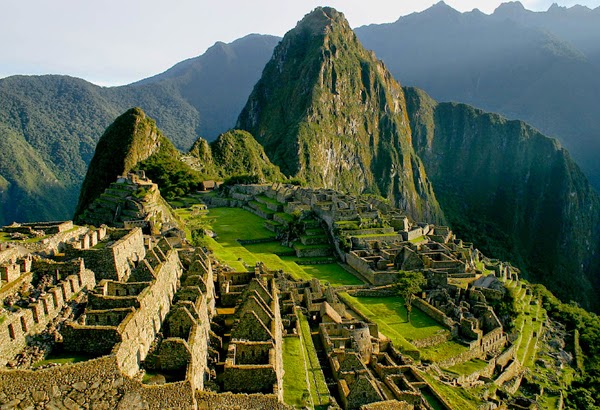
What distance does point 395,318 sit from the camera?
33625 mm

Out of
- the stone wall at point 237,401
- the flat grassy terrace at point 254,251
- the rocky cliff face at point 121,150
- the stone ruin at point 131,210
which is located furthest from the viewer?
the rocky cliff face at point 121,150

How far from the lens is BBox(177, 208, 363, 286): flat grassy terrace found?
132ft

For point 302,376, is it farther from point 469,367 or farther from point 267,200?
point 267,200

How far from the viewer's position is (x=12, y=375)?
10.6 metres

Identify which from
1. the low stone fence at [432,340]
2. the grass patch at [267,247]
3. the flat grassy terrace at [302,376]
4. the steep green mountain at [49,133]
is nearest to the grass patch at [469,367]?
the low stone fence at [432,340]

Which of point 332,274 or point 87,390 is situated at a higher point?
point 87,390

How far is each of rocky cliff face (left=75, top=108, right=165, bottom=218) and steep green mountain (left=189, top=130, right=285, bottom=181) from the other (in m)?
13.9

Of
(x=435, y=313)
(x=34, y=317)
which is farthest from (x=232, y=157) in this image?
(x=34, y=317)

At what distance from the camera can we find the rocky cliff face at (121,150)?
3777 inches

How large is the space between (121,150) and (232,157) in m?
43.5

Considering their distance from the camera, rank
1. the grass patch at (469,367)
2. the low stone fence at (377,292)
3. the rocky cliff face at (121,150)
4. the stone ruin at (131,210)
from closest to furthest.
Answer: the grass patch at (469,367), the low stone fence at (377,292), the stone ruin at (131,210), the rocky cliff face at (121,150)

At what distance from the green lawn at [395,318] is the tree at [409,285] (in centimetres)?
74

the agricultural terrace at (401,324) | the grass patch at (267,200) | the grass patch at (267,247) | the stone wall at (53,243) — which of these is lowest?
the agricultural terrace at (401,324)

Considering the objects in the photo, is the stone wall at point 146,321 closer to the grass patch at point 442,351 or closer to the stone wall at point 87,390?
the stone wall at point 87,390
